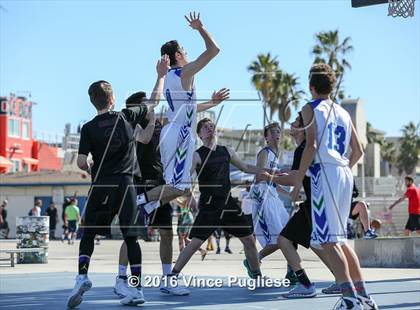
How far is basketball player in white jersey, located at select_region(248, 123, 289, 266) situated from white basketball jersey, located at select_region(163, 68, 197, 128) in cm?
166

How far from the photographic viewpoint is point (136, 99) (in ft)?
31.3

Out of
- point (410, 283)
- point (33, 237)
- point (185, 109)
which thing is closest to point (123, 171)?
point (185, 109)

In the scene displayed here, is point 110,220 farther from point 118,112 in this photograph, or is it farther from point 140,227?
point 118,112

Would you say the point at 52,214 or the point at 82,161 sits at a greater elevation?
the point at 82,161

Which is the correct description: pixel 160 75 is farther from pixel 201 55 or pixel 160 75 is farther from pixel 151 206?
pixel 151 206

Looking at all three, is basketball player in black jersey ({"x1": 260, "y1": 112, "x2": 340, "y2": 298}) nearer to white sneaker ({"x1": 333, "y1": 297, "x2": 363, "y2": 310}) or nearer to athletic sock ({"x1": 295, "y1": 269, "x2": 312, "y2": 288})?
athletic sock ({"x1": 295, "y1": 269, "x2": 312, "y2": 288})

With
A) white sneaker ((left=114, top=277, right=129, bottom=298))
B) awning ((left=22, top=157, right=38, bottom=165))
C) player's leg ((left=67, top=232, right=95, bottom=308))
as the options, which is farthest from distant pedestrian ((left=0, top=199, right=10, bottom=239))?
awning ((left=22, top=157, right=38, bottom=165))

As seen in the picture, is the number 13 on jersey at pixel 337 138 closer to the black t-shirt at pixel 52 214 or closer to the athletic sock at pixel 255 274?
the athletic sock at pixel 255 274

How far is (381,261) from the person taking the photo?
16.5 meters

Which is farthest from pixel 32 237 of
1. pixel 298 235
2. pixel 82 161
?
pixel 82 161

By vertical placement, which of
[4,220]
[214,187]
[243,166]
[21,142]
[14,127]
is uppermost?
[14,127]

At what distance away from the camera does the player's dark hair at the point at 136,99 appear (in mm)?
9477

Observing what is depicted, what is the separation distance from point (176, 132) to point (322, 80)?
8.59 feet

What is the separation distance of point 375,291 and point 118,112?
13.2 feet
